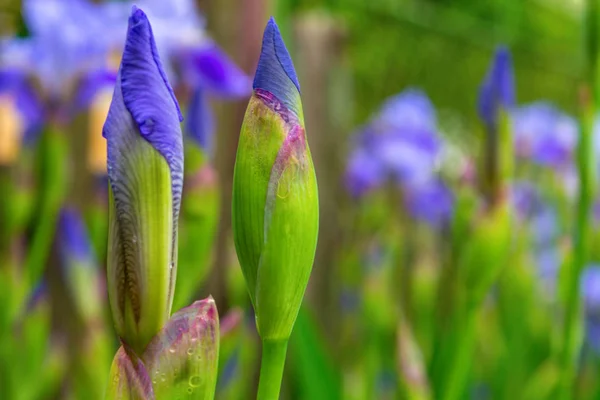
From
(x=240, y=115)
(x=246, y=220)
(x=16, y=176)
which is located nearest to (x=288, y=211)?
(x=246, y=220)

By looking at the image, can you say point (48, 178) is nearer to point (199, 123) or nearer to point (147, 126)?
point (199, 123)

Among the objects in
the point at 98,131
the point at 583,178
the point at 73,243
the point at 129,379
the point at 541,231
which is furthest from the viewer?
the point at 541,231

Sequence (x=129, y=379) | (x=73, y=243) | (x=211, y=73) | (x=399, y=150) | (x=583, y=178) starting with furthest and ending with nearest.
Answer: (x=399, y=150)
(x=73, y=243)
(x=211, y=73)
(x=583, y=178)
(x=129, y=379)

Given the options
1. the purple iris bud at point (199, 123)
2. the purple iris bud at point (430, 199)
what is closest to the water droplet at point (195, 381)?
the purple iris bud at point (199, 123)

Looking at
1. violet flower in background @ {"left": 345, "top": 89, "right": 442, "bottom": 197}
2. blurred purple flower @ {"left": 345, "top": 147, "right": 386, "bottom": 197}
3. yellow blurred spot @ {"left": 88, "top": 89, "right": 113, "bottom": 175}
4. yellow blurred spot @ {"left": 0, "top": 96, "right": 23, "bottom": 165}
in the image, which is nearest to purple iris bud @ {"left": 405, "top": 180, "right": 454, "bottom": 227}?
violet flower in background @ {"left": 345, "top": 89, "right": 442, "bottom": 197}

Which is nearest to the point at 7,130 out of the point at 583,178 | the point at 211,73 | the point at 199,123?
the point at 211,73

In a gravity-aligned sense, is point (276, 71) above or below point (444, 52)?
below
